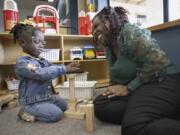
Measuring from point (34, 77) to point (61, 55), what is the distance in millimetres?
1007

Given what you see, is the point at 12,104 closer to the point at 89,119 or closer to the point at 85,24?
the point at 89,119

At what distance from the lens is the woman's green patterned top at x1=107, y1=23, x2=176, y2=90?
3.11 feet

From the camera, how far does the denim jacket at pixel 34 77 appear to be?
1140 millimetres

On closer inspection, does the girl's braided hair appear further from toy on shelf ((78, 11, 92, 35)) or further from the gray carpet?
toy on shelf ((78, 11, 92, 35))

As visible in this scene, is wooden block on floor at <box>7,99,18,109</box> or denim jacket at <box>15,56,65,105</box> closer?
denim jacket at <box>15,56,65,105</box>

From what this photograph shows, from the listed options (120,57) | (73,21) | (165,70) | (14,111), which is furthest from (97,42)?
(73,21)

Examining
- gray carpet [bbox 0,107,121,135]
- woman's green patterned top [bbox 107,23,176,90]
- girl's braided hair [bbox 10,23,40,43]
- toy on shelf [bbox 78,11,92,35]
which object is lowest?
gray carpet [bbox 0,107,121,135]

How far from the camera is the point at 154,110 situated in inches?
32.6

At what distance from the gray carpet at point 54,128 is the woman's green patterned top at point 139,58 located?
0.84 ft

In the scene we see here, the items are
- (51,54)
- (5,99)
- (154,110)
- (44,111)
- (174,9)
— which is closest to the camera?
(154,110)

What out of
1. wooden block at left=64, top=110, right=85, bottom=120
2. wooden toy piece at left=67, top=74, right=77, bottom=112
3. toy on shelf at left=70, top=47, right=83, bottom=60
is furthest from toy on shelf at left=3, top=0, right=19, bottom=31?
wooden block at left=64, top=110, right=85, bottom=120

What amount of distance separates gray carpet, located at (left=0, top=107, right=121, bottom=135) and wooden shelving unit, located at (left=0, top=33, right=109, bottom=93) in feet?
2.66

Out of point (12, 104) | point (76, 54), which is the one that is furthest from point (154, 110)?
point (76, 54)

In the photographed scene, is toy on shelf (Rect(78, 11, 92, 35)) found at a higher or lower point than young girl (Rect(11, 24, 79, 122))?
higher
